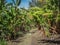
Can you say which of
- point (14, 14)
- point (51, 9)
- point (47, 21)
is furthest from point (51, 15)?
point (14, 14)

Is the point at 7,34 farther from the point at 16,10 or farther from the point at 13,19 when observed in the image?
the point at 16,10

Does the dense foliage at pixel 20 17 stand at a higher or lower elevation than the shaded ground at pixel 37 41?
higher

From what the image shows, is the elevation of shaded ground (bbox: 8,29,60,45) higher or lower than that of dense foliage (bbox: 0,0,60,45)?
lower

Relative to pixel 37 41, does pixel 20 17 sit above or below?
above

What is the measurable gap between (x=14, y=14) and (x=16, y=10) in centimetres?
110

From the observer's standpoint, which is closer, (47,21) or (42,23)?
(42,23)

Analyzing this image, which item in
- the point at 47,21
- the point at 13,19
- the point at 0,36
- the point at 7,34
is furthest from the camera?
the point at 47,21

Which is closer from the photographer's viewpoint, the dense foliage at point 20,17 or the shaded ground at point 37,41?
the shaded ground at point 37,41

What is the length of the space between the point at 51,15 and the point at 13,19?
3.86 metres

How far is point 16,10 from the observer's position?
2208 cm

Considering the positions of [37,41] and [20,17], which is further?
[20,17]

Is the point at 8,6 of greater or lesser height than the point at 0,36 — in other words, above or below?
above

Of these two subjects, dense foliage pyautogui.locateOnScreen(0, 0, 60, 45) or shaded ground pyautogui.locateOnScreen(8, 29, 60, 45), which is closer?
shaded ground pyautogui.locateOnScreen(8, 29, 60, 45)

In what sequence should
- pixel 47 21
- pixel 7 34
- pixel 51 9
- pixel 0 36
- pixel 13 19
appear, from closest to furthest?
1. pixel 0 36
2. pixel 7 34
3. pixel 13 19
4. pixel 51 9
5. pixel 47 21
